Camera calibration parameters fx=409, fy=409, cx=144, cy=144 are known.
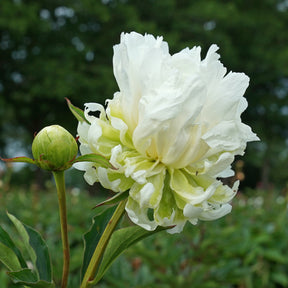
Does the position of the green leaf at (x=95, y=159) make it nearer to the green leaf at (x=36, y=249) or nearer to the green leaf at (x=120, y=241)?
the green leaf at (x=120, y=241)

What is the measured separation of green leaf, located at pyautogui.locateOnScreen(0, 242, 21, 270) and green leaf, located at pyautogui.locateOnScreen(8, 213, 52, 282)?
0.05 m

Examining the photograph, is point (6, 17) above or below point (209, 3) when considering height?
below

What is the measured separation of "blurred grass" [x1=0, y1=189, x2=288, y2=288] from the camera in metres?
2.02

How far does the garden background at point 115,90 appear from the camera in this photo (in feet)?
8.19

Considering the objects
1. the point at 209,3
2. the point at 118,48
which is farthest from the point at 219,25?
the point at 118,48

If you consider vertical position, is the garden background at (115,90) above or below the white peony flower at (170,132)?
above

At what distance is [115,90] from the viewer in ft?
38.0

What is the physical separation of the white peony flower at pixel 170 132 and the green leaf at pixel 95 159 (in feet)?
0.04

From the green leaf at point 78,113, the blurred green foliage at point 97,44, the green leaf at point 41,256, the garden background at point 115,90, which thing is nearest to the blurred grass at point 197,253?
the garden background at point 115,90

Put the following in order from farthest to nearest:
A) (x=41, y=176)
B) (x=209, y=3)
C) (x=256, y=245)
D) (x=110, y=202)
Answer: (x=209, y=3)
(x=41, y=176)
(x=256, y=245)
(x=110, y=202)

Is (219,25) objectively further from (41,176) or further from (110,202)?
(110,202)

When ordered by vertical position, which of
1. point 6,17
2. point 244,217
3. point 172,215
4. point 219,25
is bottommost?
→ point 172,215

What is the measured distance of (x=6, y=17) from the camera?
35.6ft

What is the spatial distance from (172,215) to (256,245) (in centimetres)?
224
